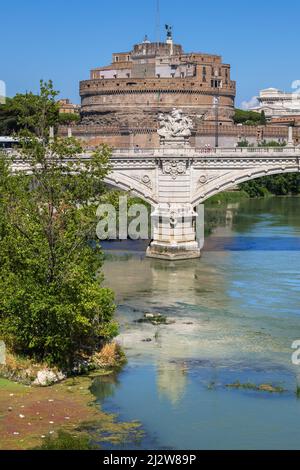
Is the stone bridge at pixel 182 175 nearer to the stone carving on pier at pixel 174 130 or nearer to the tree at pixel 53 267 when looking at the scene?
the stone carving on pier at pixel 174 130

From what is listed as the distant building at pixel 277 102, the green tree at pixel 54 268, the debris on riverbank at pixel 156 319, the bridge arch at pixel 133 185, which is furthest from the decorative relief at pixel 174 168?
the distant building at pixel 277 102

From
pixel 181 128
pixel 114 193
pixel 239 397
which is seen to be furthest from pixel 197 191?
pixel 239 397

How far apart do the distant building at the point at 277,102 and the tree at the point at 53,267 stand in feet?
314

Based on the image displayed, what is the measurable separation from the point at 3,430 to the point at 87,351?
4100 millimetres

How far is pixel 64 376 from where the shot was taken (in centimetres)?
1847

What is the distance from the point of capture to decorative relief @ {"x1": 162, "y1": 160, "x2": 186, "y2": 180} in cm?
3509

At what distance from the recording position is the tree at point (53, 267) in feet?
60.6

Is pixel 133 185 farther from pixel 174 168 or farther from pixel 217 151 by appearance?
pixel 217 151

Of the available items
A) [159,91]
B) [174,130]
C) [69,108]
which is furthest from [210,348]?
[69,108]

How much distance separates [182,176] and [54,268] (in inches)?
667

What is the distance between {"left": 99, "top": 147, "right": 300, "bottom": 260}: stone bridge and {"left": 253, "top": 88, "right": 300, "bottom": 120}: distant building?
261ft

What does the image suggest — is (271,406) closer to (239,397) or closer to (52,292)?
(239,397)

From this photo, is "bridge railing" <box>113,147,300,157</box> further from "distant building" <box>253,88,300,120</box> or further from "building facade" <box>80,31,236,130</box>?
"distant building" <box>253,88,300,120</box>


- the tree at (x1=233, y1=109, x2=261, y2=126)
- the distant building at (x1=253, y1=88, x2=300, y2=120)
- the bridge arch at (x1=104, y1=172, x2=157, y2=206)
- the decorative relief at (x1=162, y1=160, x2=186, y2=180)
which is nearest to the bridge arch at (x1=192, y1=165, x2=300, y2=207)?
the decorative relief at (x1=162, y1=160, x2=186, y2=180)
